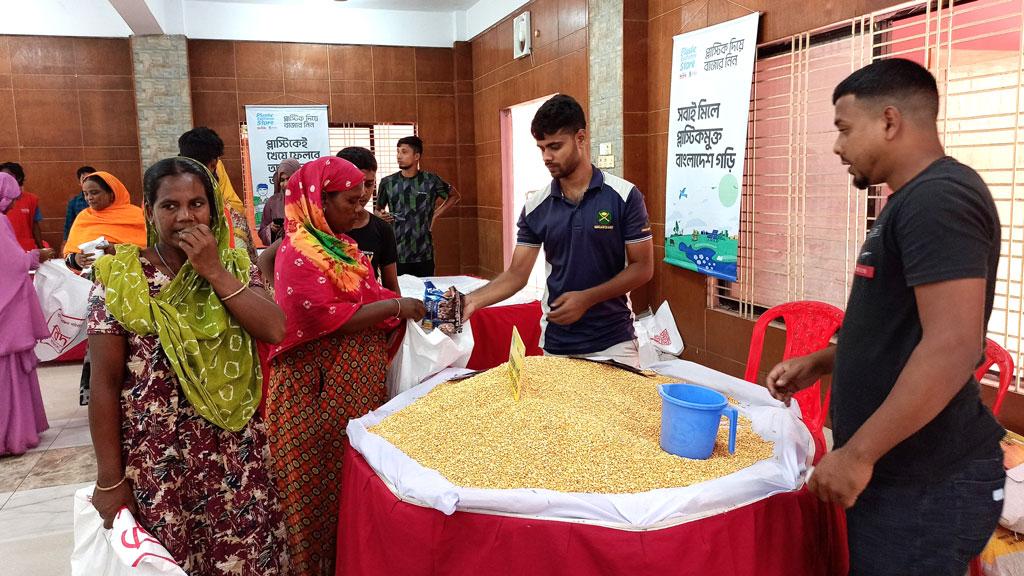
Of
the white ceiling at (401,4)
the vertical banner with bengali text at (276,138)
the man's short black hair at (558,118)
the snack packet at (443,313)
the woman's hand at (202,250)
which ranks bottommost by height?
the snack packet at (443,313)

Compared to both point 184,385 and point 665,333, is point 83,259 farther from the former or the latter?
point 665,333

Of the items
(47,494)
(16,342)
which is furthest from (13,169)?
(47,494)

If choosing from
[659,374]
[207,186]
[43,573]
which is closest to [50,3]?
[43,573]

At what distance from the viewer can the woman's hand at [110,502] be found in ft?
5.01

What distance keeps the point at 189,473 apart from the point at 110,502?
0.17 m

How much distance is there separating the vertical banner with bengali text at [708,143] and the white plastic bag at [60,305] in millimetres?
4361

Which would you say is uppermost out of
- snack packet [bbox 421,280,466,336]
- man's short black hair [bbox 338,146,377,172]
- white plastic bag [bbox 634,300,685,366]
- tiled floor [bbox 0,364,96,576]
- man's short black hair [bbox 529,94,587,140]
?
man's short black hair [bbox 529,94,587,140]

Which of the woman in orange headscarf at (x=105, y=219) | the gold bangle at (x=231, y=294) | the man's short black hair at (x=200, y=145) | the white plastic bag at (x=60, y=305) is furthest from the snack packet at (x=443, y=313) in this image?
the white plastic bag at (x=60, y=305)

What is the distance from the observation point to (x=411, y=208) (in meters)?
5.37

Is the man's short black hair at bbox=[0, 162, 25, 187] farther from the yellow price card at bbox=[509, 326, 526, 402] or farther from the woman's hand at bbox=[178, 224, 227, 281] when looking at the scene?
the yellow price card at bbox=[509, 326, 526, 402]

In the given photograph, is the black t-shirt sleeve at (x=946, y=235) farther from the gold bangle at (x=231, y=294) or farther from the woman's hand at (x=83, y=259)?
the woman's hand at (x=83, y=259)

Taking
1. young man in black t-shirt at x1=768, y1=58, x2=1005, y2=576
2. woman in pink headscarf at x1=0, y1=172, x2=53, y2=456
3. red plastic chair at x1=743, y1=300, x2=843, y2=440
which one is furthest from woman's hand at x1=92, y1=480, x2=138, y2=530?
woman in pink headscarf at x1=0, y1=172, x2=53, y2=456

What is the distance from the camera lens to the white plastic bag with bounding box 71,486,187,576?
140cm

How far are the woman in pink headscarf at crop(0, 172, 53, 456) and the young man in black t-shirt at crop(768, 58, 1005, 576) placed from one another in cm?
414
